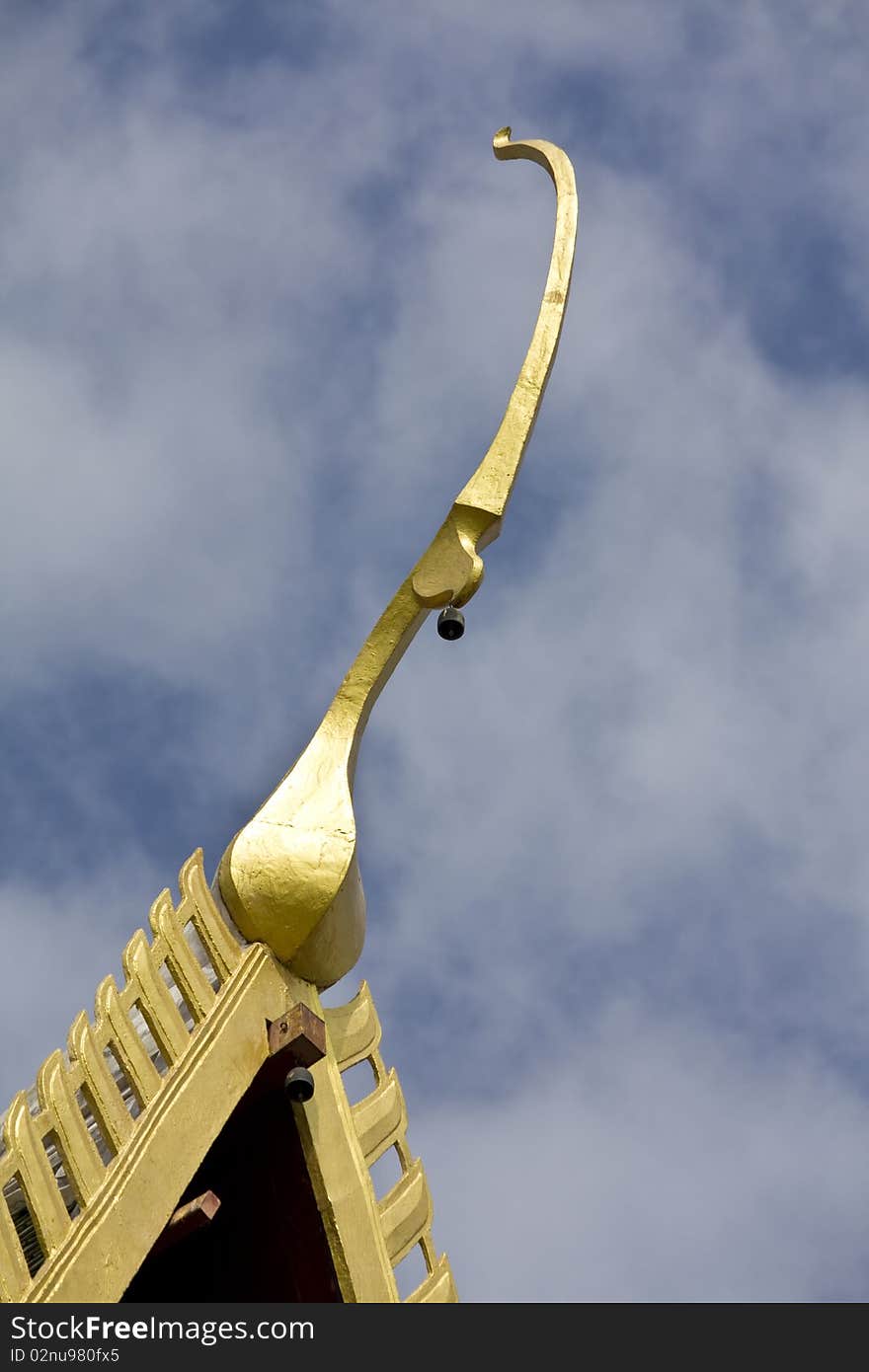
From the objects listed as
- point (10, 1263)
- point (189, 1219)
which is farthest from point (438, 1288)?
point (10, 1263)

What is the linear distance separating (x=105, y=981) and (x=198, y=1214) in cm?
123

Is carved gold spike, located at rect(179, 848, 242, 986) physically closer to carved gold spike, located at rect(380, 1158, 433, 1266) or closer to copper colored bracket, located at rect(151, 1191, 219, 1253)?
copper colored bracket, located at rect(151, 1191, 219, 1253)

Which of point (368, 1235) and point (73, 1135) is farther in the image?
point (368, 1235)

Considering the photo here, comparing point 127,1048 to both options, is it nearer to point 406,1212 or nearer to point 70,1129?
point 70,1129

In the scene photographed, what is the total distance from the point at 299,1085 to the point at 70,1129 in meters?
0.99

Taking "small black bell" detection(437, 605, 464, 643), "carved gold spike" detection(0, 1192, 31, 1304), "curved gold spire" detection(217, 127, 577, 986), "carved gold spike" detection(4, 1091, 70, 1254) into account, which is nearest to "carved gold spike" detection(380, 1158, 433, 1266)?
"curved gold spire" detection(217, 127, 577, 986)

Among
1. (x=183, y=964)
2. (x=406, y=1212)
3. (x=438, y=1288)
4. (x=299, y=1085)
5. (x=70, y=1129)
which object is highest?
(x=183, y=964)

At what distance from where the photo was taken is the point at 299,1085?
899 cm

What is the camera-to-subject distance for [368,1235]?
9.19 metres

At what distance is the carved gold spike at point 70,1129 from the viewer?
328 inches
